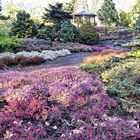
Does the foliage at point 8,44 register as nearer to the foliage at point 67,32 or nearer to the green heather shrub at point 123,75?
the foliage at point 67,32

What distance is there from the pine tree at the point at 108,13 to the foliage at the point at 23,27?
24.6 metres

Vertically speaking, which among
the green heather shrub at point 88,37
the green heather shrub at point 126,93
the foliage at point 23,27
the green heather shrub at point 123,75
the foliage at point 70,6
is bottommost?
the green heather shrub at point 88,37

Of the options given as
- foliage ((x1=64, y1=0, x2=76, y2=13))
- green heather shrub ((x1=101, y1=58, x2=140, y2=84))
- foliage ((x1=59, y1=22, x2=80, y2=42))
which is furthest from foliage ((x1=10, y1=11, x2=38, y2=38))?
foliage ((x1=64, y1=0, x2=76, y2=13))

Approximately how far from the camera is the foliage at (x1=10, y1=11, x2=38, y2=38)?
28.4 meters

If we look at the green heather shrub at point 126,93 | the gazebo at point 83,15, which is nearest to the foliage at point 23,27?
the green heather shrub at point 126,93

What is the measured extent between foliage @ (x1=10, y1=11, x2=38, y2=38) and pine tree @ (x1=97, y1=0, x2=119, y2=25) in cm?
2459

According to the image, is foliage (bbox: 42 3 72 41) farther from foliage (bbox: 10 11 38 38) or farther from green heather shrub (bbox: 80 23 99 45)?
green heather shrub (bbox: 80 23 99 45)

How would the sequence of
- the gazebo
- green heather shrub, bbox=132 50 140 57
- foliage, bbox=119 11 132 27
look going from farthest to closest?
foliage, bbox=119 11 132 27
the gazebo
green heather shrub, bbox=132 50 140 57

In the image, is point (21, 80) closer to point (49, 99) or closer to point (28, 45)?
point (49, 99)

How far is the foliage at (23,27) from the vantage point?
93.1 ft

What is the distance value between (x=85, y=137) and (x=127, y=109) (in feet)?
6.57

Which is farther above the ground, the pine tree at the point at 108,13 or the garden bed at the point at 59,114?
the pine tree at the point at 108,13

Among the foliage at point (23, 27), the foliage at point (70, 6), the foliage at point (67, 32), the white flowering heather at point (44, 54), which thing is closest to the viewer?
the white flowering heather at point (44, 54)

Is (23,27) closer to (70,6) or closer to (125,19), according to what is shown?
(125,19)
